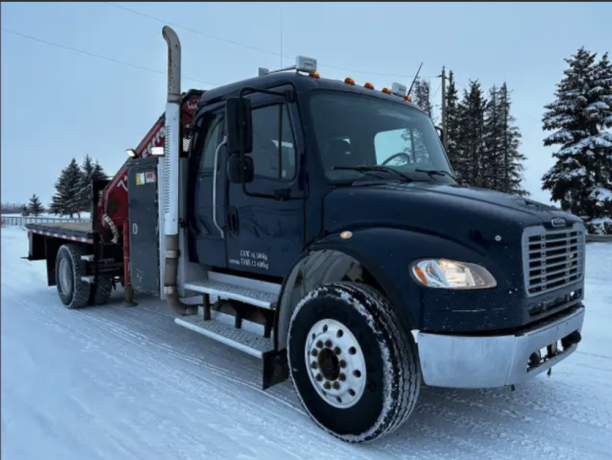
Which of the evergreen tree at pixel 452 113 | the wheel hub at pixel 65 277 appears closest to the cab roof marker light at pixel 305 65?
the wheel hub at pixel 65 277

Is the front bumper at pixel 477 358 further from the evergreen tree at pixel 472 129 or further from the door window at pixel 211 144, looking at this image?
the evergreen tree at pixel 472 129

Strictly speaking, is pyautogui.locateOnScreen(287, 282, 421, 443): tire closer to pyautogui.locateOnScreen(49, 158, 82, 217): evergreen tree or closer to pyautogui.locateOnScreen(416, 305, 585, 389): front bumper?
pyautogui.locateOnScreen(416, 305, 585, 389): front bumper

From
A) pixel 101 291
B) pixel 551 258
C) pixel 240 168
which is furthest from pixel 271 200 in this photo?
pixel 101 291

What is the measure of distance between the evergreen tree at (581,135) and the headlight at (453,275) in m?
15.6

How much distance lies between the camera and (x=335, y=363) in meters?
3.21

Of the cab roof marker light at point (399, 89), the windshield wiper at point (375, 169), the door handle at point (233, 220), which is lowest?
the door handle at point (233, 220)

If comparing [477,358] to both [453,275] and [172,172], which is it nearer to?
[453,275]

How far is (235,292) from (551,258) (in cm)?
246

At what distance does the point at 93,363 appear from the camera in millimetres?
4656

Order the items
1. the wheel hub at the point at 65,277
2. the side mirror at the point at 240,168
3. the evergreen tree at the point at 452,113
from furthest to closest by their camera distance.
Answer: the evergreen tree at the point at 452,113, the wheel hub at the point at 65,277, the side mirror at the point at 240,168

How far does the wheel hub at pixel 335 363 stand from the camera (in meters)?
3.09

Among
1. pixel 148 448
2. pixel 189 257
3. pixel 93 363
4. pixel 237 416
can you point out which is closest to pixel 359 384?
pixel 237 416

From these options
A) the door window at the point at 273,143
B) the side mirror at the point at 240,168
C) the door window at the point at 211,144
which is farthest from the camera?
the door window at the point at 211,144

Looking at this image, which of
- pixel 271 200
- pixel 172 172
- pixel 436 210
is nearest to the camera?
pixel 436 210
